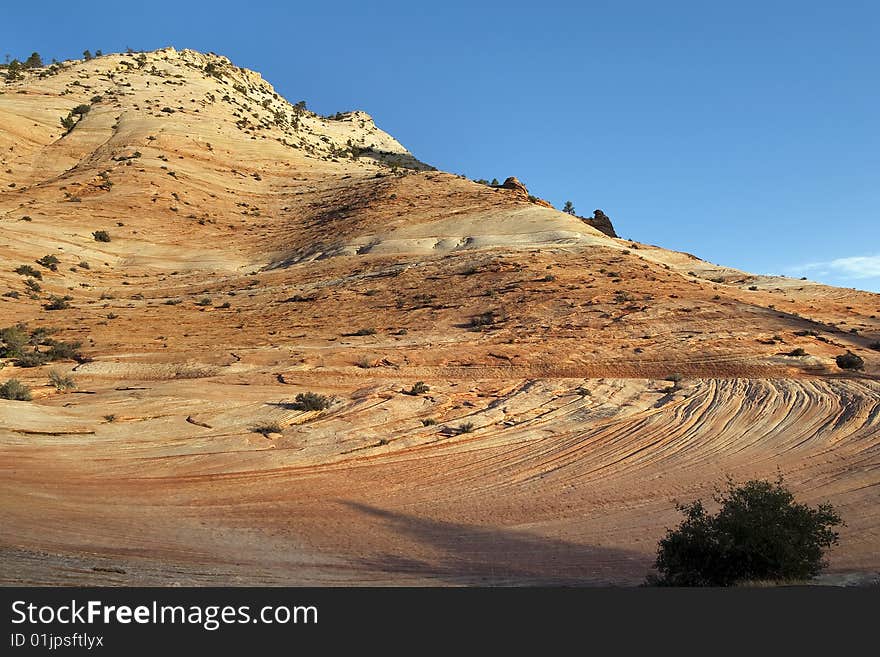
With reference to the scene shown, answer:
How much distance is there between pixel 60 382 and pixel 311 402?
25.8 feet

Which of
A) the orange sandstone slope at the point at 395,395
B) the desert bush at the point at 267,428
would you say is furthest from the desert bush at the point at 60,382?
the desert bush at the point at 267,428

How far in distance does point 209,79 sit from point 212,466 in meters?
77.9

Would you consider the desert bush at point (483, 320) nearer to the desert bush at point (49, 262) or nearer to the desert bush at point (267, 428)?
the desert bush at point (267, 428)

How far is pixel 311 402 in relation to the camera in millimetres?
16500

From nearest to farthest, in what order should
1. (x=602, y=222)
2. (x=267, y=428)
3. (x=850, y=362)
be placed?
1. (x=267, y=428)
2. (x=850, y=362)
3. (x=602, y=222)

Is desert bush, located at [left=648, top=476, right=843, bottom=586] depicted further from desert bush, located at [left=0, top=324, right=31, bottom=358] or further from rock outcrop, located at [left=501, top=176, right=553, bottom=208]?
rock outcrop, located at [left=501, top=176, right=553, bottom=208]

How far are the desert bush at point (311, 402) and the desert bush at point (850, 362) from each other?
15523 millimetres

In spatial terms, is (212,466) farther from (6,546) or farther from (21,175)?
(21,175)

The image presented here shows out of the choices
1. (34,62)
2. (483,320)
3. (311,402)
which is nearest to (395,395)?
(311,402)

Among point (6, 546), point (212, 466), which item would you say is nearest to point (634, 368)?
point (212, 466)

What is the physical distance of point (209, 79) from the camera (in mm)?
79625

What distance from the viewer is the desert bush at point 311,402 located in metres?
16.4

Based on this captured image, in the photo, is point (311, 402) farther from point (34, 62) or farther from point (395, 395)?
point (34, 62)

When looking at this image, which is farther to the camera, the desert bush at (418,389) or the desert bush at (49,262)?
the desert bush at (49,262)
